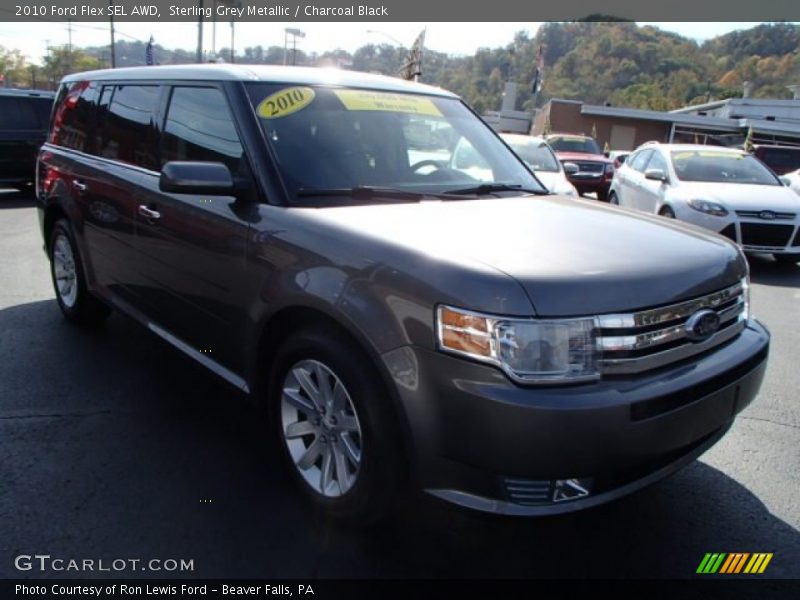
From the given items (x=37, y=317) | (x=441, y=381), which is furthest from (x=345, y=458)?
(x=37, y=317)

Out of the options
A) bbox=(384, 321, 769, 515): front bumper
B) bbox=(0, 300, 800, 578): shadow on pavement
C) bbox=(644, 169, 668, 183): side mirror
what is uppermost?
bbox=(644, 169, 668, 183): side mirror

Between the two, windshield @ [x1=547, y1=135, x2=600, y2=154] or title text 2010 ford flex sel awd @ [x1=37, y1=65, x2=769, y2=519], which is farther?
windshield @ [x1=547, y1=135, x2=600, y2=154]

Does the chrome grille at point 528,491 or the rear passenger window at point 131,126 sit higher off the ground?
the rear passenger window at point 131,126

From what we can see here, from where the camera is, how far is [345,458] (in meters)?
2.62

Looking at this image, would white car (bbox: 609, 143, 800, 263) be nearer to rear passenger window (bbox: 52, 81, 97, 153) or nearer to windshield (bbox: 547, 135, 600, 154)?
rear passenger window (bbox: 52, 81, 97, 153)

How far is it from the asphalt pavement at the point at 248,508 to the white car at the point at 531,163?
1.83m

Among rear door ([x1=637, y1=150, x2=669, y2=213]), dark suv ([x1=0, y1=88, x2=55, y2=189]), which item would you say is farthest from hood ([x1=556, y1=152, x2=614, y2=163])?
dark suv ([x1=0, y1=88, x2=55, y2=189])

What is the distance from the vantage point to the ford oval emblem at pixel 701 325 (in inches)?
94.3

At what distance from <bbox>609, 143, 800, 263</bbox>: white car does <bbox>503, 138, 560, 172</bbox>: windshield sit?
4.18 feet

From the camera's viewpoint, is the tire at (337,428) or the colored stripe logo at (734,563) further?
the colored stripe logo at (734,563)

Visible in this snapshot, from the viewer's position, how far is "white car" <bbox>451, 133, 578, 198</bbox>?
144 inches

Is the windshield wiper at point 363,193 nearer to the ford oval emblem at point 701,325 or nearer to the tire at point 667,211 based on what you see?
the ford oval emblem at point 701,325

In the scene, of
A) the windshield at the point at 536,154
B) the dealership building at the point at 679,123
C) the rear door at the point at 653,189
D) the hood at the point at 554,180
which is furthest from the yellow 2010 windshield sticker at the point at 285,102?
the dealership building at the point at 679,123

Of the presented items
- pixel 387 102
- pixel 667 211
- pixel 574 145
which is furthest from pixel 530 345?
pixel 574 145
